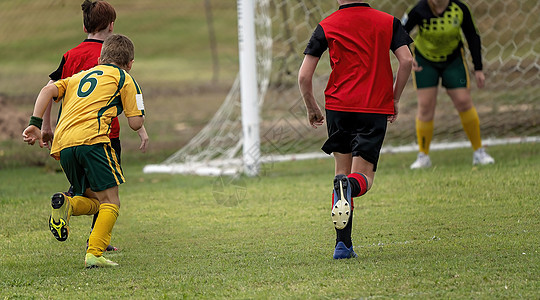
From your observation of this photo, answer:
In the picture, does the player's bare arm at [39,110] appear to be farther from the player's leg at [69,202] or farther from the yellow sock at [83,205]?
the yellow sock at [83,205]

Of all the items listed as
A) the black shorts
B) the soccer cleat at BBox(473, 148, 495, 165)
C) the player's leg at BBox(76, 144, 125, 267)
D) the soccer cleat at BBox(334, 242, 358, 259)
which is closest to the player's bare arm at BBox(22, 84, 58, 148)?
the player's leg at BBox(76, 144, 125, 267)

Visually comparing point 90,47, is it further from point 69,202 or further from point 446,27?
point 446,27

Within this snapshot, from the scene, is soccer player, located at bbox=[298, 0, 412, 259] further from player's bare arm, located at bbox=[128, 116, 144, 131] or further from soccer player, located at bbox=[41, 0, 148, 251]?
soccer player, located at bbox=[41, 0, 148, 251]

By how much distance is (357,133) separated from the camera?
15.0 ft

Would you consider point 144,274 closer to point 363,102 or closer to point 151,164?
point 363,102

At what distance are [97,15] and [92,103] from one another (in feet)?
2.59

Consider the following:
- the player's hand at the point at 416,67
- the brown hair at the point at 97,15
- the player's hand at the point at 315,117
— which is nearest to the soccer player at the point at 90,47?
the brown hair at the point at 97,15

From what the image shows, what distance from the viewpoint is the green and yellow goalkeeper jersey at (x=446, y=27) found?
776cm

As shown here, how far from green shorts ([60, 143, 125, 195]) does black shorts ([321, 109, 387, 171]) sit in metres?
1.28

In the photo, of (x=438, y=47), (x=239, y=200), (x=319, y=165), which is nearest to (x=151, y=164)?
(x=319, y=165)

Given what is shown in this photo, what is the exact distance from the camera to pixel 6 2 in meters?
15.1

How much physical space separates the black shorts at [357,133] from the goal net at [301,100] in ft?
14.3

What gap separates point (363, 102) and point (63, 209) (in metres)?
1.83

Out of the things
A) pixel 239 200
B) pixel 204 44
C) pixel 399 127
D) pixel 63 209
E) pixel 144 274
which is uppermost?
pixel 63 209
